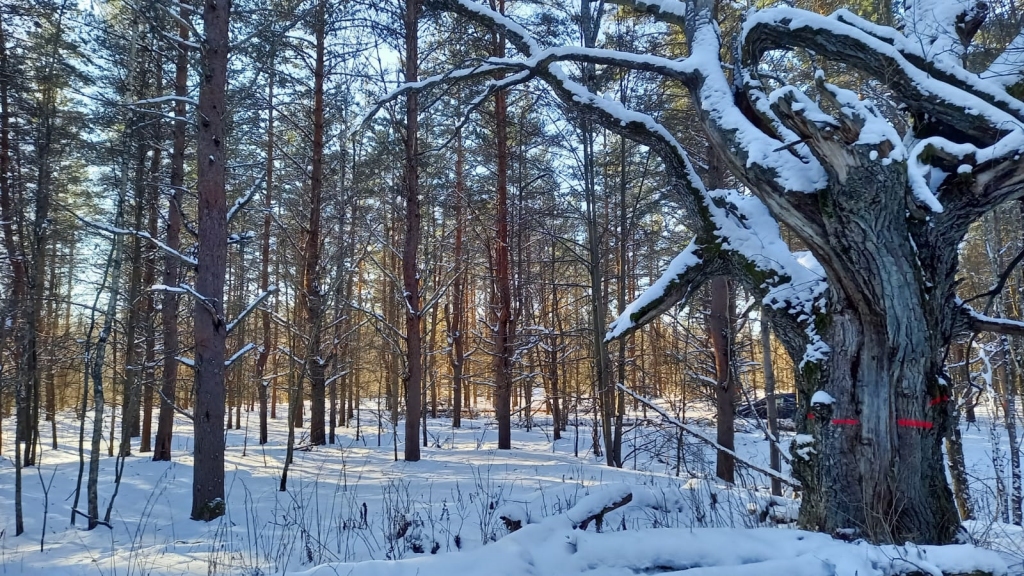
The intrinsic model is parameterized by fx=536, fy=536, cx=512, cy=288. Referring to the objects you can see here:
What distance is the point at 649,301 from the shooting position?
3.97 metres

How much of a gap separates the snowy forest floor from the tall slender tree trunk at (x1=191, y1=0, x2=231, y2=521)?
1.70 feet

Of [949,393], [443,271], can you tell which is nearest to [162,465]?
[443,271]

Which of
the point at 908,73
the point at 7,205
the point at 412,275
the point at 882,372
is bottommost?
the point at 882,372

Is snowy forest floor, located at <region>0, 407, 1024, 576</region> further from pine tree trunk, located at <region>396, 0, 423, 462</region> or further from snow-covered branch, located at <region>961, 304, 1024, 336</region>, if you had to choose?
snow-covered branch, located at <region>961, 304, 1024, 336</region>

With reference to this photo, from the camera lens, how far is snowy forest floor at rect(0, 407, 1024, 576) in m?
2.55

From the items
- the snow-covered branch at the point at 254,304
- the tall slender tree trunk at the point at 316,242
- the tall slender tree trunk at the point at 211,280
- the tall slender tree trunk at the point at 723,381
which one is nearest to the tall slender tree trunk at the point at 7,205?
the tall slender tree trunk at the point at 316,242

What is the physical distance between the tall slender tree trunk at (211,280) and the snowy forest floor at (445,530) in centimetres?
52

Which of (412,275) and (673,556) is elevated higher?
(412,275)

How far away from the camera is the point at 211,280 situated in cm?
607

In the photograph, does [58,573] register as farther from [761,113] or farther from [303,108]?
[303,108]

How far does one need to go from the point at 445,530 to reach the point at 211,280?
3.99 metres

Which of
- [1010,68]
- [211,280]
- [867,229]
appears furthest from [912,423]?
[211,280]

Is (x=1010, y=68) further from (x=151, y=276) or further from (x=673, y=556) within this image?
(x=151, y=276)

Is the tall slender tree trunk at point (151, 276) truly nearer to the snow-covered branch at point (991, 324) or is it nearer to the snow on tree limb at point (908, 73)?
the snow on tree limb at point (908, 73)
